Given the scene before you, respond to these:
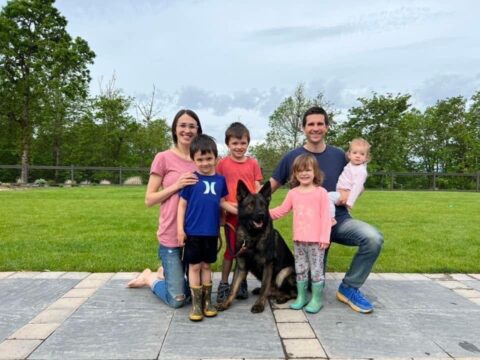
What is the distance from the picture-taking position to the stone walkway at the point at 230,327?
3205 mm

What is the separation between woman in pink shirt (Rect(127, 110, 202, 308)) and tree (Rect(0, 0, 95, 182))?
25.7 metres

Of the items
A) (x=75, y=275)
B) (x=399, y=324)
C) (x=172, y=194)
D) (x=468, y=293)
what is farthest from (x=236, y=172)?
(x=468, y=293)

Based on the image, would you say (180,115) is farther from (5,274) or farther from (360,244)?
(5,274)

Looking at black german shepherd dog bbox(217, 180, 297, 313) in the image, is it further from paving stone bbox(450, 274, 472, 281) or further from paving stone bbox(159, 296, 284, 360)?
paving stone bbox(450, 274, 472, 281)

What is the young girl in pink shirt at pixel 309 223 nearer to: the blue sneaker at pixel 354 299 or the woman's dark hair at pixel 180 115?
the blue sneaker at pixel 354 299

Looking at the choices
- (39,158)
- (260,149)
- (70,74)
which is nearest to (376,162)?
(260,149)

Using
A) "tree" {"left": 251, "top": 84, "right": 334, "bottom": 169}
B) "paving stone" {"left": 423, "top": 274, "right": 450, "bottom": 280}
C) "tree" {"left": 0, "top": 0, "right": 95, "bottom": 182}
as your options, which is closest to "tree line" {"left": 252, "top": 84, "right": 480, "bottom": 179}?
"tree" {"left": 251, "top": 84, "right": 334, "bottom": 169}

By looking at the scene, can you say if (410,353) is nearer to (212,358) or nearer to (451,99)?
(212,358)

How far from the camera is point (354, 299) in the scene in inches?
168

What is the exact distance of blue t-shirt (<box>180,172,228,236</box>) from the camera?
3910 millimetres

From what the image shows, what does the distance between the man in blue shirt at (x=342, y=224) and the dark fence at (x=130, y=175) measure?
23.4 meters

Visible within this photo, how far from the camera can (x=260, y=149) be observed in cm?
3328

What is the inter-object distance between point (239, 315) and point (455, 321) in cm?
207

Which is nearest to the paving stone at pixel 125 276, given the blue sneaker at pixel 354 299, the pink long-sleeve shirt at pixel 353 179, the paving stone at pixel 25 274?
the paving stone at pixel 25 274
